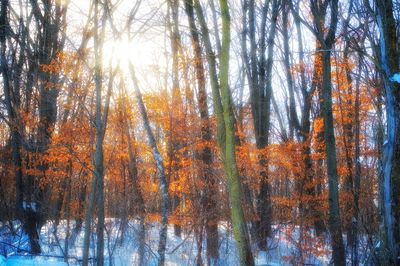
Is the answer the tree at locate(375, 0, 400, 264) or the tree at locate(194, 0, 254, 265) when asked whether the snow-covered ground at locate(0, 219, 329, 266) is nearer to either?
the tree at locate(194, 0, 254, 265)

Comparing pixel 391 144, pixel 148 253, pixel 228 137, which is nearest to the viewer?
pixel 228 137

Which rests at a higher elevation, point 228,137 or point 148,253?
point 228,137

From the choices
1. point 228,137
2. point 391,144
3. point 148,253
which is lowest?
A: point 148,253

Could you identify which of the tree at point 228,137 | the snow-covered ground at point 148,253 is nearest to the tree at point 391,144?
the tree at point 228,137

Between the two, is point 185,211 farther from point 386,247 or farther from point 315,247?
point 386,247

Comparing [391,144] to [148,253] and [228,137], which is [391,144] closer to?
[228,137]

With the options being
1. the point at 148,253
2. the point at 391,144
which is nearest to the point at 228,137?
the point at 391,144

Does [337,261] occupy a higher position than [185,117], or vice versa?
[185,117]

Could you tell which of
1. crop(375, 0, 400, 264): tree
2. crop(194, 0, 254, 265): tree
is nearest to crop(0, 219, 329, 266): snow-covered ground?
crop(194, 0, 254, 265): tree

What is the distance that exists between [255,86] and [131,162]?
5.11 metres

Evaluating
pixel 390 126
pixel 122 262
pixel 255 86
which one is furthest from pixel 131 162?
pixel 390 126

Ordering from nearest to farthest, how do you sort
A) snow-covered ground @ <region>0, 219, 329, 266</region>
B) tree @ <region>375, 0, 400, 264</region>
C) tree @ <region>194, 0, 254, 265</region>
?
tree @ <region>194, 0, 254, 265</region> < tree @ <region>375, 0, 400, 264</region> < snow-covered ground @ <region>0, 219, 329, 266</region>

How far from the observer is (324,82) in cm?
931

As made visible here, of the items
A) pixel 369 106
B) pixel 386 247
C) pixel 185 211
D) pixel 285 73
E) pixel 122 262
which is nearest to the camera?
pixel 386 247
